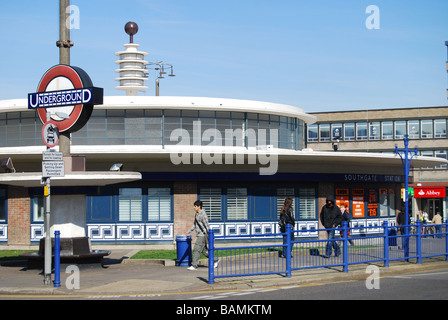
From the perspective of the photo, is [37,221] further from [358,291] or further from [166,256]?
[358,291]

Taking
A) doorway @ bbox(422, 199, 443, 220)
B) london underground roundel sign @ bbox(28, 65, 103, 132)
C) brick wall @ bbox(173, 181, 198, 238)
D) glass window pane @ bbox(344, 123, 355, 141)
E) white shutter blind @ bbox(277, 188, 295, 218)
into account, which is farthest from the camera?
glass window pane @ bbox(344, 123, 355, 141)

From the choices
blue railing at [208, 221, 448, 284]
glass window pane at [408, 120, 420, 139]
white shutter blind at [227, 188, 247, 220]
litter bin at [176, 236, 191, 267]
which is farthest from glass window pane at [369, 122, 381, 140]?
litter bin at [176, 236, 191, 267]

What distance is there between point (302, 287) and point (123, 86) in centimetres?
2247

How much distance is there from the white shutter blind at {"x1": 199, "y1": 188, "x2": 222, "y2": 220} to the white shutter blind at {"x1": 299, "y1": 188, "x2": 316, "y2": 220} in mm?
3850

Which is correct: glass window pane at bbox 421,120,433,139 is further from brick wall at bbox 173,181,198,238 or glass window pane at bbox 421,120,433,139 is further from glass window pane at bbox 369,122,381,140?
brick wall at bbox 173,181,198,238

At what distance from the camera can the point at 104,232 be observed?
90.6 ft

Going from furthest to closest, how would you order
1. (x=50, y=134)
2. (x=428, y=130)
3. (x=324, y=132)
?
(x=324, y=132)
(x=428, y=130)
(x=50, y=134)

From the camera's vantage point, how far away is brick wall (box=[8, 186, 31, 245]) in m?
27.8

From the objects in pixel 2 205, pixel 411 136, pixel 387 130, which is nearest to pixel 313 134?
pixel 387 130

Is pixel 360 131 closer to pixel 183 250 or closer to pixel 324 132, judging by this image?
pixel 324 132

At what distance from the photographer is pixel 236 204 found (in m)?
28.5

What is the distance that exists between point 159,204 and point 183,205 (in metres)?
1.00

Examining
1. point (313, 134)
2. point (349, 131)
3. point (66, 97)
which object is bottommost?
point (66, 97)
